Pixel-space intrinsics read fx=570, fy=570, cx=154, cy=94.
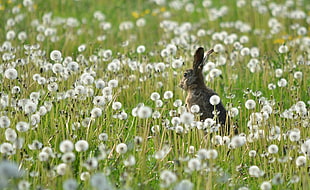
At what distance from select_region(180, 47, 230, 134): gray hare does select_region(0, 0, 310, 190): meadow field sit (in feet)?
0.53

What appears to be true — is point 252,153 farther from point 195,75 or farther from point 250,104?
point 195,75

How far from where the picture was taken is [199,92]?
5.85 metres

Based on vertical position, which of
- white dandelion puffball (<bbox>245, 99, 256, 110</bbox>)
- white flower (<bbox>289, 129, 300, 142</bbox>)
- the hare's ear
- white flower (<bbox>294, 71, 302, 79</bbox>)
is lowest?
white flower (<bbox>289, 129, 300, 142</bbox>)

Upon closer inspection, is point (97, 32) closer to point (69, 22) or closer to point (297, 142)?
point (69, 22)

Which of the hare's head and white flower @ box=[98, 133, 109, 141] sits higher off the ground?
the hare's head

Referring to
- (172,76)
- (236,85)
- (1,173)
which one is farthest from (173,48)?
(1,173)

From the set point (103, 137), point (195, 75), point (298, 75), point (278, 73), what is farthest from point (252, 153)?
point (278, 73)

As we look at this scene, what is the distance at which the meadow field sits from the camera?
4199mm

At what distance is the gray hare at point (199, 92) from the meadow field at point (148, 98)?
16 centimetres

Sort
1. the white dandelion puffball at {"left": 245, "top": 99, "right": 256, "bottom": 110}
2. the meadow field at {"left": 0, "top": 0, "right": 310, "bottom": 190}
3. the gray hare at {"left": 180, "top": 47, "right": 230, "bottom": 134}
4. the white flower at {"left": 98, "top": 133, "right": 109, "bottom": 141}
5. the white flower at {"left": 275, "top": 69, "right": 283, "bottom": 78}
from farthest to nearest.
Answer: the white flower at {"left": 275, "top": 69, "right": 283, "bottom": 78}
the gray hare at {"left": 180, "top": 47, "right": 230, "bottom": 134}
the white dandelion puffball at {"left": 245, "top": 99, "right": 256, "bottom": 110}
the white flower at {"left": 98, "top": 133, "right": 109, "bottom": 141}
the meadow field at {"left": 0, "top": 0, "right": 310, "bottom": 190}

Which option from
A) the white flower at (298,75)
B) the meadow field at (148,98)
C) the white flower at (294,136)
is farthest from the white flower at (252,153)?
the white flower at (298,75)

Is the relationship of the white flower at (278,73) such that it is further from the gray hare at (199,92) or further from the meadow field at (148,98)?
the gray hare at (199,92)

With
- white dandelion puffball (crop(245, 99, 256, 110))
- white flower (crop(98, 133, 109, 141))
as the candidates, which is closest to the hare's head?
white dandelion puffball (crop(245, 99, 256, 110))

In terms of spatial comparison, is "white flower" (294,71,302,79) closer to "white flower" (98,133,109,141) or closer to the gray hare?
the gray hare
